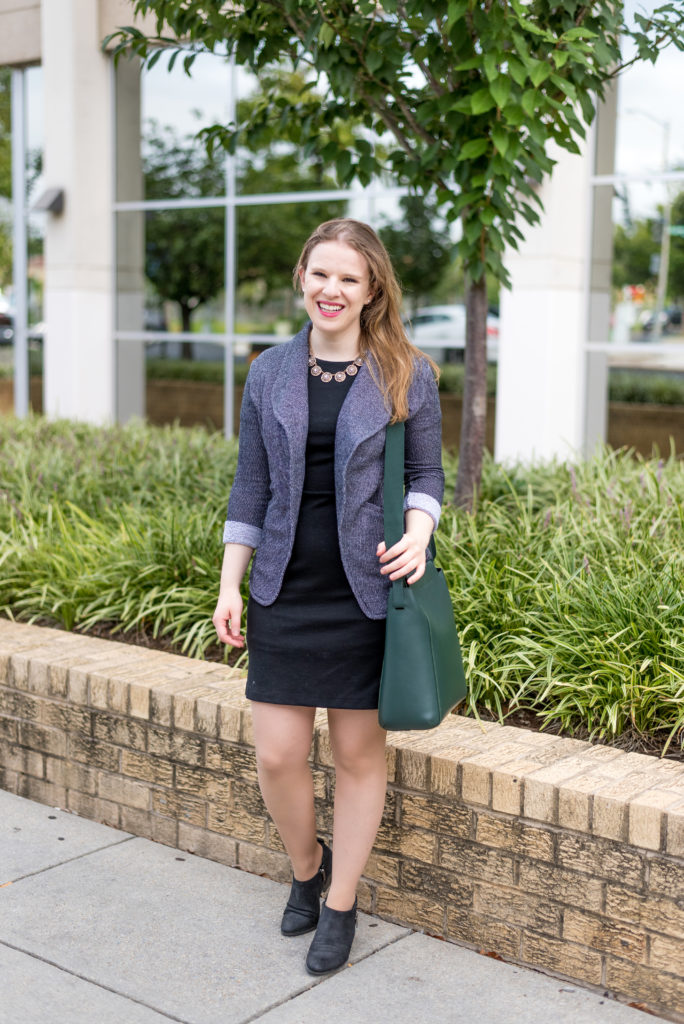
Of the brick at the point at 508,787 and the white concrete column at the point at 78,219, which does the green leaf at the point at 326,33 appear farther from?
the white concrete column at the point at 78,219

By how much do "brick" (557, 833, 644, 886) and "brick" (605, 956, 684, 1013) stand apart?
23 cm

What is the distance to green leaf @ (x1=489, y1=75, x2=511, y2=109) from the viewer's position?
12.8 feet

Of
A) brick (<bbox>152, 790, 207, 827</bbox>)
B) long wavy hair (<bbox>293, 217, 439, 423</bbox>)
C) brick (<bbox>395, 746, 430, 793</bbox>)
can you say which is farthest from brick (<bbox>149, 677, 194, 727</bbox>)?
long wavy hair (<bbox>293, 217, 439, 423</bbox>)

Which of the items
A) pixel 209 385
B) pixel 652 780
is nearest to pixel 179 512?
pixel 652 780

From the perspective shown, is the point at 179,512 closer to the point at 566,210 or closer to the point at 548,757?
the point at 548,757

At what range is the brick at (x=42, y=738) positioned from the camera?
4.22m

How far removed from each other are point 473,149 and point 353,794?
2.60 metres

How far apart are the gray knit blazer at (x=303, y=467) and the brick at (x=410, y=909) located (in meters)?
0.99

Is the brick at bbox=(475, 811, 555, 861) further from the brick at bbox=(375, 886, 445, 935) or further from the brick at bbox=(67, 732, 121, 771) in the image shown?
the brick at bbox=(67, 732, 121, 771)

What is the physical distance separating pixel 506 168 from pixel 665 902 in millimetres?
2800

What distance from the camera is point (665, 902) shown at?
285cm

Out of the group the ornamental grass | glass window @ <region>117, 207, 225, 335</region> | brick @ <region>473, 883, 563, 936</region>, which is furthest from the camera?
glass window @ <region>117, 207, 225, 335</region>

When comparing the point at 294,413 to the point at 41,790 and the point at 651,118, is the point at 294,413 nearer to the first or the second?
the point at 41,790

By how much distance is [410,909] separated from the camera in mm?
3338
